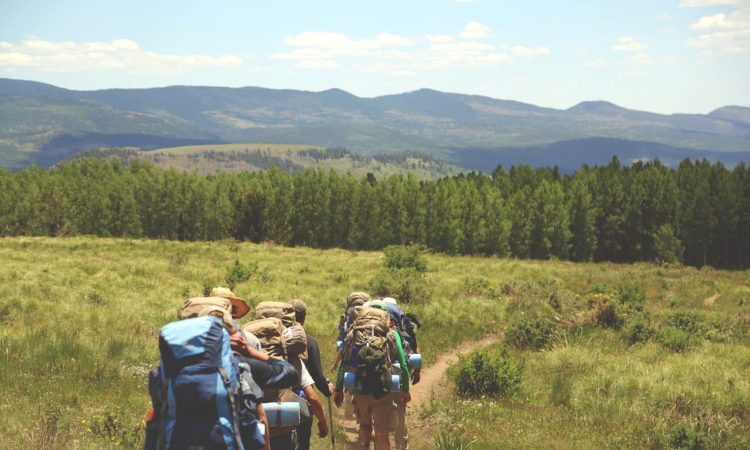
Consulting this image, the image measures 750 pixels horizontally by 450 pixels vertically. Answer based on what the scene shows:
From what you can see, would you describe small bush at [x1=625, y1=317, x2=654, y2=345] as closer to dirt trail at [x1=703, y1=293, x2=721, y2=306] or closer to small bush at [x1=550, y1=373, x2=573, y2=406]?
small bush at [x1=550, y1=373, x2=573, y2=406]

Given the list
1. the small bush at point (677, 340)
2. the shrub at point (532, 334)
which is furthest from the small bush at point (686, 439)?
the small bush at point (677, 340)

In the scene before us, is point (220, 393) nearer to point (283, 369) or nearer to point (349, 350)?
point (283, 369)

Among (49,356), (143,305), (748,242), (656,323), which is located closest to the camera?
(49,356)

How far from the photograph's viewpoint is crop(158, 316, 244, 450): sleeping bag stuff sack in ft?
14.6

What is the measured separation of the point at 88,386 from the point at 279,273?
800 inches

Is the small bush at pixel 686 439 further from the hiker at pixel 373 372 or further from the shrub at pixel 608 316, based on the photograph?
the shrub at pixel 608 316

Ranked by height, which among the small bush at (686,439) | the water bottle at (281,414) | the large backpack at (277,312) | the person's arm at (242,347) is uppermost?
the person's arm at (242,347)

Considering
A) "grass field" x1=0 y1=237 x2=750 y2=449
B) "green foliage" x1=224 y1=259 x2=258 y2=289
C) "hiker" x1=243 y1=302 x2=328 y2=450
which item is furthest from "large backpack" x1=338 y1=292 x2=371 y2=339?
"green foliage" x1=224 y1=259 x2=258 y2=289

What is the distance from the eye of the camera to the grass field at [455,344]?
938cm

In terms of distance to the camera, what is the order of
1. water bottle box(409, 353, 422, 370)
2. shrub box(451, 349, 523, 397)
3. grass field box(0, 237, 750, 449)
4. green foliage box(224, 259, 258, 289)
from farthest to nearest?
green foliage box(224, 259, 258, 289) → shrub box(451, 349, 523, 397) → grass field box(0, 237, 750, 449) → water bottle box(409, 353, 422, 370)

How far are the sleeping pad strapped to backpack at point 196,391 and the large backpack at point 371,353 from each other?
133 inches

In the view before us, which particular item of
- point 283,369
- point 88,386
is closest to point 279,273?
point 88,386

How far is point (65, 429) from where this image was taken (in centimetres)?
784

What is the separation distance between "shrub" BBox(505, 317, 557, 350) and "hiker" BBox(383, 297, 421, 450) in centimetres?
940
